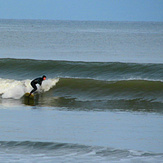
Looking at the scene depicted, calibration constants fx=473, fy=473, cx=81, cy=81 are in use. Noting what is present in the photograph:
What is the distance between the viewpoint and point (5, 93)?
20.4 metres

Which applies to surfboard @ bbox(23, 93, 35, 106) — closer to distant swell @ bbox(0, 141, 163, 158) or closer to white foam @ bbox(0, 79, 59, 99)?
white foam @ bbox(0, 79, 59, 99)

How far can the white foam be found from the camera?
797 inches

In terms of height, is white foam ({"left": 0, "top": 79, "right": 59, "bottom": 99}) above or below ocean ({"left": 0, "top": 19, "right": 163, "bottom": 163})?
above

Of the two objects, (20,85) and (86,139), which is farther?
(20,85)

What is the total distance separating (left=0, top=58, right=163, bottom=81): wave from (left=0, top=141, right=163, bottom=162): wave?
14.0m

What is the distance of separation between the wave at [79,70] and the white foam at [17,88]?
391cm

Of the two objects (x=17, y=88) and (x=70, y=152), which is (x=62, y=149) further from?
(x=17, y=88)

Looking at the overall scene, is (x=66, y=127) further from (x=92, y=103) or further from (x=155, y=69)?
(x=155, y=69)

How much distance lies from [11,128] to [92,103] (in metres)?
6.10

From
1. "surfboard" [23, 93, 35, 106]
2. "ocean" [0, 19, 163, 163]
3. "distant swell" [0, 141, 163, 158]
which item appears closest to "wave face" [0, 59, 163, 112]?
"ocean" [0, 19, 163, 163]

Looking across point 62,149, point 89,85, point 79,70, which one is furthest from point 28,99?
point 79,70

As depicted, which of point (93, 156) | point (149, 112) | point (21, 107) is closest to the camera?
point (93, 156)

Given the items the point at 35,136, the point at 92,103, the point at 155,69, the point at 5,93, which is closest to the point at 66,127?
the point at 35,136

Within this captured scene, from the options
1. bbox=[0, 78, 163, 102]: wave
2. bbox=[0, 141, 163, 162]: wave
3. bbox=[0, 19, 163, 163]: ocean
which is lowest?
bbox=[0, 141, 163, 162]: wave
